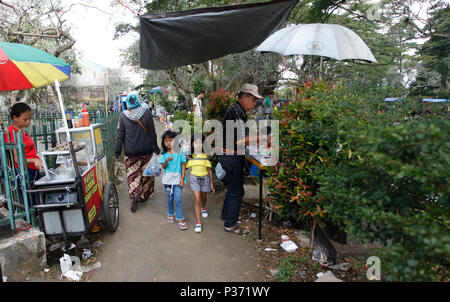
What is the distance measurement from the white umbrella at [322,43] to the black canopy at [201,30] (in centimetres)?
63

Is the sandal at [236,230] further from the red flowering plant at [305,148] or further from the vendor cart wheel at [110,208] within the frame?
the vendor cart wheel at [110,208]

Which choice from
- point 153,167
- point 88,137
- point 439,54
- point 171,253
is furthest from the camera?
point 439,54

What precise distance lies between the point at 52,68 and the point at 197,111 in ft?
16.5

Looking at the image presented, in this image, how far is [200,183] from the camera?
4.17 metres

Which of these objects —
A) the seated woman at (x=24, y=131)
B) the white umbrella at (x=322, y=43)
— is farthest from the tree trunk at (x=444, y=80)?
the seated woman at (x=24, y=131)

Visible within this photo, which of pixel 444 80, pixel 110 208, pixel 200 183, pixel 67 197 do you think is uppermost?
pixel 444 80

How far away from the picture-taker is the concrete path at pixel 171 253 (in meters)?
3.05

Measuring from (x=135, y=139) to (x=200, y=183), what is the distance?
4.64 ft

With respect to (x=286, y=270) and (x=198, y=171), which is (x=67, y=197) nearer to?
(x=198, y=171)

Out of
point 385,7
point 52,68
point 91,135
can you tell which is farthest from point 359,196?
point 385,7

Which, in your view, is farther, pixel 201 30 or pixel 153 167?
pixel 153 167

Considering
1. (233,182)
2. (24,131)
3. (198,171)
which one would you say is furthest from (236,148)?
(24,131)

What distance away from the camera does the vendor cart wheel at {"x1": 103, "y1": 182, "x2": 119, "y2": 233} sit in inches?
146

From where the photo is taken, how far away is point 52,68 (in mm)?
3980
